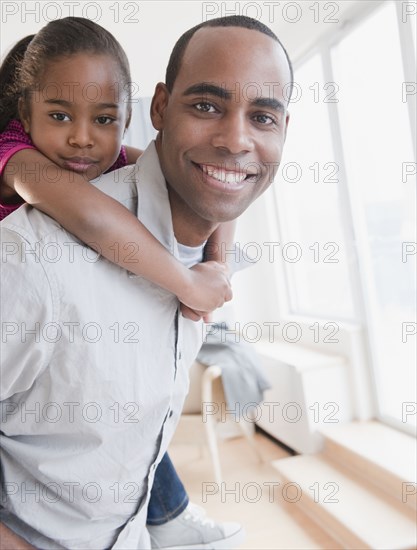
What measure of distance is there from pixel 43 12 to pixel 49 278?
264 cm

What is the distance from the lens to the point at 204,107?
2.75 feet

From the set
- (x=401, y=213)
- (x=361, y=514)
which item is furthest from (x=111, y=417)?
(x=401, y=213)

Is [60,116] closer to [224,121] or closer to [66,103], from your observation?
[66,103]

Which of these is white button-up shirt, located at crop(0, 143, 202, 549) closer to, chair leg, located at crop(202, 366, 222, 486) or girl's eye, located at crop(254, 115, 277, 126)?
girl's eye, located at crop(254, 115, 277, 126)

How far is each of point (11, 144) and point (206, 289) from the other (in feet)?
1.43

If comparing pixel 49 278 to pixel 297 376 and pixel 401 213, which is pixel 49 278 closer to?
pixel 401 213

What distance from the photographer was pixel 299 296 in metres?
4.24

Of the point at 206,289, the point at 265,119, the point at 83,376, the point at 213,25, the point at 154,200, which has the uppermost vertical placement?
the point at 213,25

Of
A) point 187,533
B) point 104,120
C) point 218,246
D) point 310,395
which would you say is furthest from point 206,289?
point 310,395

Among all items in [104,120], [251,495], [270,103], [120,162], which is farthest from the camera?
[251,495]

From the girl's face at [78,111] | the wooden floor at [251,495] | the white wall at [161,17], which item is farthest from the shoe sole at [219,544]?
the white wall at [161,17]

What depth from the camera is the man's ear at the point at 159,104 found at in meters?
0.93

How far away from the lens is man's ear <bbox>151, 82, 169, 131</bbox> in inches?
36.5

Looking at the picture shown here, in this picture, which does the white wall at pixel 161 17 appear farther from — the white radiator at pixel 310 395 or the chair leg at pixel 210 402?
the white radiator at pixel 310 395
